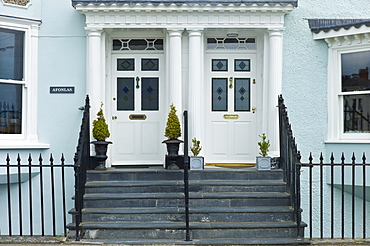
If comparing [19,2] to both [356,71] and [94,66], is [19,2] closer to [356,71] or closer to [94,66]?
[94,66]

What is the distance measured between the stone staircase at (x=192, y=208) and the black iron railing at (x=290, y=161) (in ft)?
0.59

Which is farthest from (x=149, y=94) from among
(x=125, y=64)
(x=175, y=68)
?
(x=175, y=68)

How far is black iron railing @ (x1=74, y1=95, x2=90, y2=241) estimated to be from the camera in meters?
6.83

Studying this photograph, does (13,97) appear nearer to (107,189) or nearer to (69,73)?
(69,73)

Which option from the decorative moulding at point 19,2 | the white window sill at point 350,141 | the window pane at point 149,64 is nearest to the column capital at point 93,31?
the window pane at point 149,64

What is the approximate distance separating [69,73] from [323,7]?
16.9 ft

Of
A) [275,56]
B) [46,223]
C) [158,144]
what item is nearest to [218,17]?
[275,56]

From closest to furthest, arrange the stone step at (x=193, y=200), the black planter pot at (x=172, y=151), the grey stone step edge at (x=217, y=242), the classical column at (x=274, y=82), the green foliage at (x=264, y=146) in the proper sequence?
the grey stone step edge at (x=217, y=242) → the stone step at (x=193, y=200) → the green foliage at (x=264, y=146) → the black planter pot at (x=172, y=151) → the classical column at (x=274, y=82)

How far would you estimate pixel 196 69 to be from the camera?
8.77m

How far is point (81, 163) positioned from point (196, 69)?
2917 mm

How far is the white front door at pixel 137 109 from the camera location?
30.7 ft

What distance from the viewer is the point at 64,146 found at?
8.94 m

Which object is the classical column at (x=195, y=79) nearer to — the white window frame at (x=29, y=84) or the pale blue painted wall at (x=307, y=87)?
the pale blue painted wall at (x=307, y=87)

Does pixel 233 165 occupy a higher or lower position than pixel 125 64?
lower
